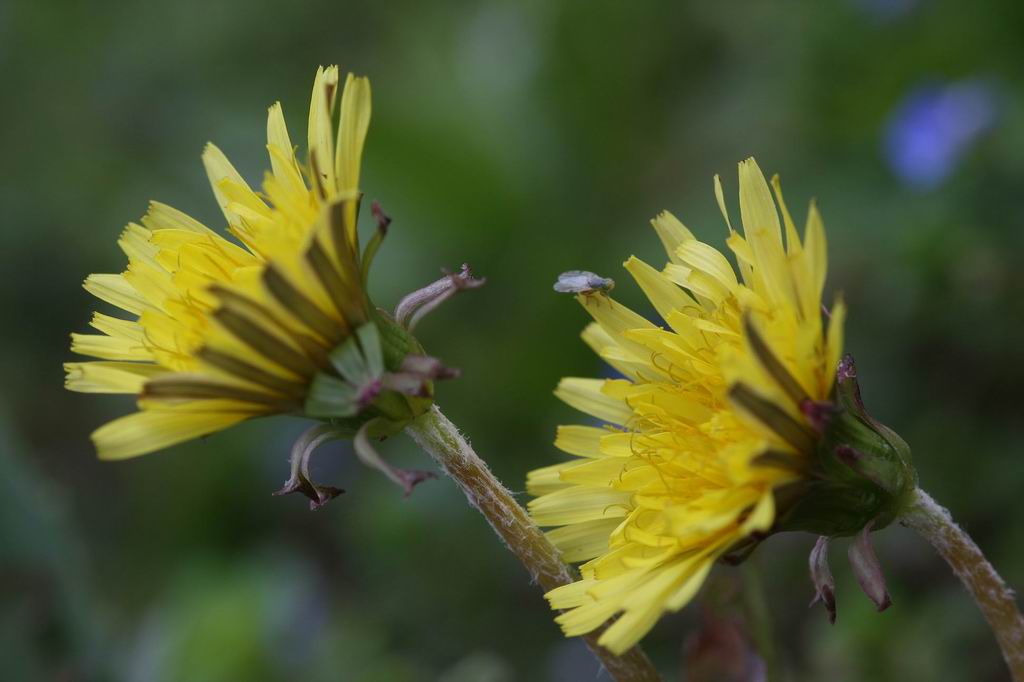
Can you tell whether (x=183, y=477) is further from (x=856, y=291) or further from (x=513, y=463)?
(x=856, y=291)

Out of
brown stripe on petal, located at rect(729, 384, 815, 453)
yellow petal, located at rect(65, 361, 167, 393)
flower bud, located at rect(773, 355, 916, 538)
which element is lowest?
flower bud, located at rect(773, 355, 916, 538)

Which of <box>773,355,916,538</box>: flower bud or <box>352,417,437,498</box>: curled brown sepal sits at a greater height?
<box>352,417,437,498</box>: curled brown sepal

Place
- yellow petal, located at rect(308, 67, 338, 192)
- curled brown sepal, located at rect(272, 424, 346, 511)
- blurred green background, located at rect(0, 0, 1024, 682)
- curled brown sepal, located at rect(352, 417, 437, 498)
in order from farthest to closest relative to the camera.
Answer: blurred green background, located at rect(0, 0, 1024, 682) → yellow petal, located at rect(308, 67, 338, 192) → curled brown sepal, located at rect(272, 424, 346, 511) → curled brown sepal, located at rect(352, 417, 437, 498)

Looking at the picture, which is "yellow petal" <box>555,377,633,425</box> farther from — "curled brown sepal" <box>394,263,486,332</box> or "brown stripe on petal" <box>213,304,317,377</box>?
"brown stripe on petal" <box>213,304,317,377</box>

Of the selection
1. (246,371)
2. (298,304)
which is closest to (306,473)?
(246,371)

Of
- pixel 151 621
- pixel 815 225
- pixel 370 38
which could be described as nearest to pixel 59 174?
pixel 370 38

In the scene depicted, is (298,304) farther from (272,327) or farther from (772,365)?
(772,365)

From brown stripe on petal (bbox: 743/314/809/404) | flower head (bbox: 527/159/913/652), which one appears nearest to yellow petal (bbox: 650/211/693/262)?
flower head (bbox: 527/159/913/652)
